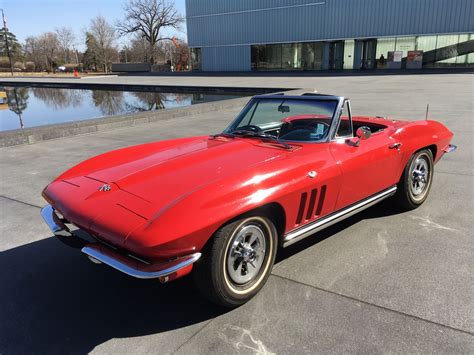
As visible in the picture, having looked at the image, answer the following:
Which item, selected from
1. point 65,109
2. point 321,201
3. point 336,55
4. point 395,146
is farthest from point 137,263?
point 336,55

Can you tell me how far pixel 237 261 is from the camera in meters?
2.65

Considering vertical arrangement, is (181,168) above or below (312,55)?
below

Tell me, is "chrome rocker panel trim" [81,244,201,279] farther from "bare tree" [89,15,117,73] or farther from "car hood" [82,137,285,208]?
"bare tree" [89,15,117,73]

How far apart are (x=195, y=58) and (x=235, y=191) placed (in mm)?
48142

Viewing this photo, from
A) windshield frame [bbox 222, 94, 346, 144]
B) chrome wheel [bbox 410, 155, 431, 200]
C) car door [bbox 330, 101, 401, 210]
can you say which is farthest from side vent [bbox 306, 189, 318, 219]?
chrome wheel [bbox 410, 155, 431, 200]

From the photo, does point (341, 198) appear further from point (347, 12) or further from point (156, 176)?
point (347, 12)

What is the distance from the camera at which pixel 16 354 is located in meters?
→ 2.32

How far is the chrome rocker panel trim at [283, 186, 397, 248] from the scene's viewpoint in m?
2.94

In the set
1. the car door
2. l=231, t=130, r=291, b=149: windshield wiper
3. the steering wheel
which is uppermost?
the steering wheel

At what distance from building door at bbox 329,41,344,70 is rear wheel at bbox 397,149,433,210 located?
3655 cm

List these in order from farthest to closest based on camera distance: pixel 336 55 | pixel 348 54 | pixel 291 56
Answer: pixel 291 56, pixel 336 55, pixel 348 54

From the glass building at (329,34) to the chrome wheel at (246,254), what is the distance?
36.3 meters

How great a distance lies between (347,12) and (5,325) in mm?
39227

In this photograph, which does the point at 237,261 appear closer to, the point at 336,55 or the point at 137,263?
the point at 137,263
